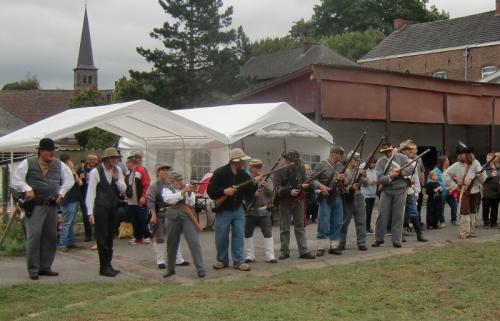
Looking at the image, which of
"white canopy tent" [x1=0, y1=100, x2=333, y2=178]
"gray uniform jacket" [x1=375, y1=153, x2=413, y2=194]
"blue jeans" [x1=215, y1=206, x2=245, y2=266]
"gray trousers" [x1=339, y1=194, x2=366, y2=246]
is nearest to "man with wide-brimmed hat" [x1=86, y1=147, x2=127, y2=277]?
"blue jeans" [x1=215, y1=206, x2=245, y2=266]

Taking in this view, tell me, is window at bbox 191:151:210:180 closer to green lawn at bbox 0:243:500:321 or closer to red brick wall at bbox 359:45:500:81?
green lawn at bbox 0:243:500:321

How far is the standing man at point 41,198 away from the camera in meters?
8.84

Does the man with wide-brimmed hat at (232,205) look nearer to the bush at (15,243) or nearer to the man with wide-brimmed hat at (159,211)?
the man with wide-brimmed hat at (159,211)

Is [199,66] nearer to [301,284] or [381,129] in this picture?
[381,129]

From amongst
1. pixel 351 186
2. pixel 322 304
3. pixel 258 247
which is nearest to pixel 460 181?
pixel 351 186

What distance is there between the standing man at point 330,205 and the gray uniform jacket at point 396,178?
0.94m

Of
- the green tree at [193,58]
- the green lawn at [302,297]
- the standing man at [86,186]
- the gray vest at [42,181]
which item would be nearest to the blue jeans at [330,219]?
the green lawn at [302,297]

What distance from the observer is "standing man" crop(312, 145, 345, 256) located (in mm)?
10648

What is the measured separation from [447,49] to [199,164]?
1485 inches

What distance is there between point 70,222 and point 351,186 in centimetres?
530

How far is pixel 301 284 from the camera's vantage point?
8000 millimetres

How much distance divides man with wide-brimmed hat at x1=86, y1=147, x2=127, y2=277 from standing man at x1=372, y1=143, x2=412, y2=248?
4868mm

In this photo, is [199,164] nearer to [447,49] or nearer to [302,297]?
[302,297]

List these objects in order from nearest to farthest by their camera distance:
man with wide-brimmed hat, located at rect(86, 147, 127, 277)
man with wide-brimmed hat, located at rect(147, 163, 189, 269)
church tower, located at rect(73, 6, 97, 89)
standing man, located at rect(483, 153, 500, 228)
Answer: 1. man with wide-brimmed hat, located at rect(86, 147, 127, 277)
2. man with wide-brimmed hat, located at rect(147, 163, 189, 269)
3. standing man, located at rect(483, 153, 500, 228)
4. church tower, located at rect(73, 6, 97, 89)
